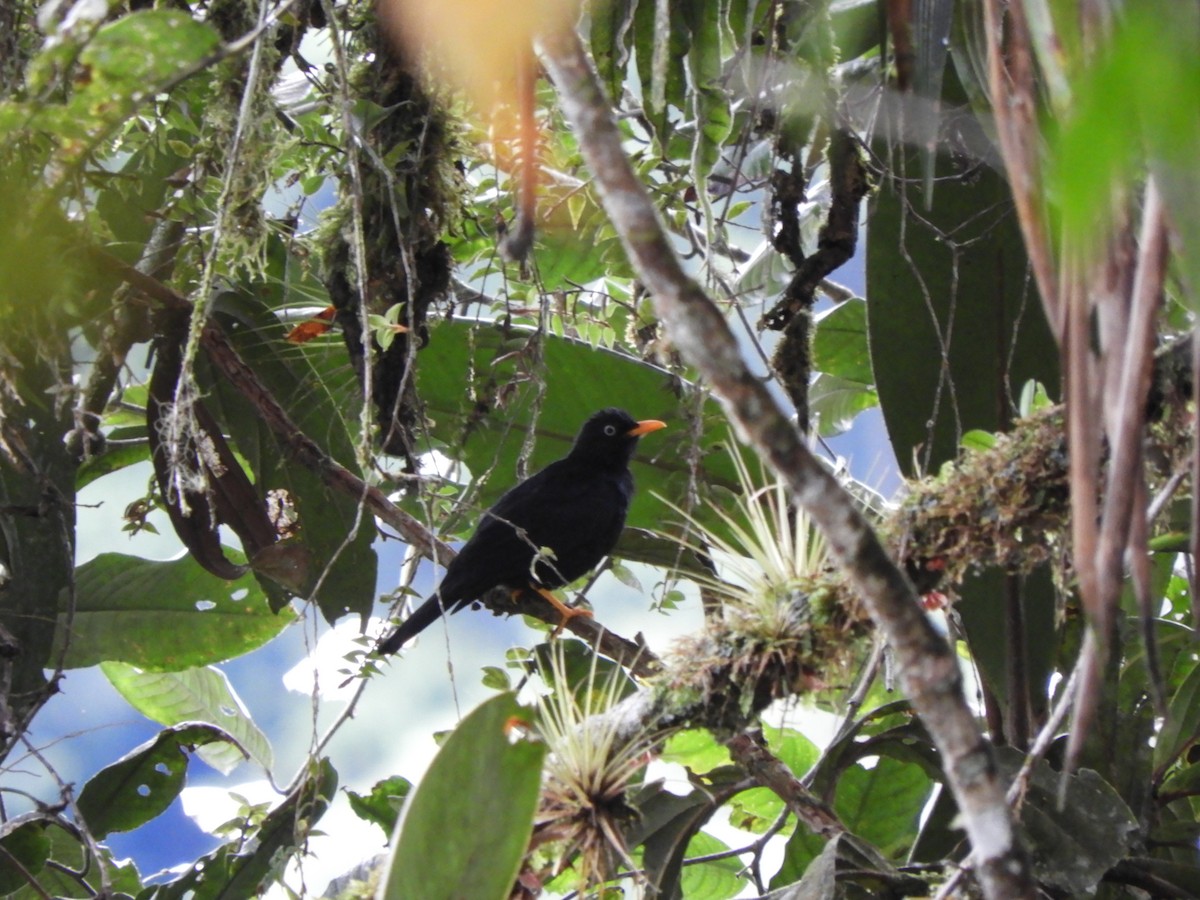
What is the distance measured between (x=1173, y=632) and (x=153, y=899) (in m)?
3.09

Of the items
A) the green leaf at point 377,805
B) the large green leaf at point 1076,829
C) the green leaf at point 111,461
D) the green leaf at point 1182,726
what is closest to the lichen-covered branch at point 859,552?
the large green leaf at point 1076,829

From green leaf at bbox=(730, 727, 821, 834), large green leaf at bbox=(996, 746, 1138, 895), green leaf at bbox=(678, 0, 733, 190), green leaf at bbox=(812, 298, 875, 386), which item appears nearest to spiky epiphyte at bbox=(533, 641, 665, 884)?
large green leaf at bbox=(996, 746, 1138, 895)

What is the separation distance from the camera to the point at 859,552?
114 centimetres

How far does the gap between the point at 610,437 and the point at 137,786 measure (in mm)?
2017

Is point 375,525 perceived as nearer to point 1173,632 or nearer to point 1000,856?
point 1173,632

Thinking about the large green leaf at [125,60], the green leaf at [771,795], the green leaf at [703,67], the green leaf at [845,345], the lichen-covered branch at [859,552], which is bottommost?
the green leaf at [771,795]

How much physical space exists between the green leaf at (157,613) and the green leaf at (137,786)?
37 centimetres

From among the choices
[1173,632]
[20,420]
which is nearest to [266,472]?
[20,420]

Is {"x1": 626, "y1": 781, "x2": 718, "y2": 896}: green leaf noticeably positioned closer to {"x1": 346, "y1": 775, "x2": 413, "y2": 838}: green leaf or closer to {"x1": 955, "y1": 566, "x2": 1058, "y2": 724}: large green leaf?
{"x1": 955, "y1": 566, "x2": 1058, "y2": 724}: large green leaf

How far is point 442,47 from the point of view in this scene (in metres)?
2.93

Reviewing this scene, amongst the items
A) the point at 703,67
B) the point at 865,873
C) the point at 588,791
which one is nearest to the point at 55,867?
the point at 588,791

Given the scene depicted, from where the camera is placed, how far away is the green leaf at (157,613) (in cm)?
425

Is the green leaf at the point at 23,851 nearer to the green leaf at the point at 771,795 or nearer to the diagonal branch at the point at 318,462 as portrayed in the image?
the diagonal branch at the point at 318,462

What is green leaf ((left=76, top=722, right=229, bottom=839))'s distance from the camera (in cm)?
394
